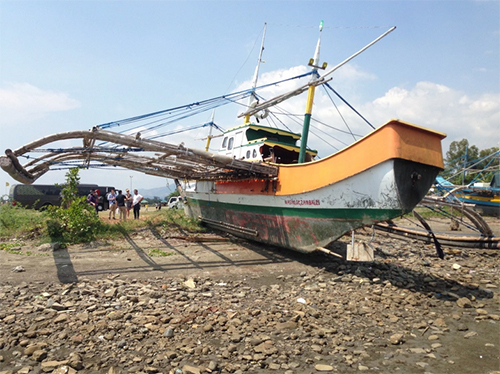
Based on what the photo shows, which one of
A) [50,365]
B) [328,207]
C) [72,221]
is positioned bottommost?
[50,365]

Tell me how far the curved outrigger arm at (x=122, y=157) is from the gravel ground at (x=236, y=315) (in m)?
2.46

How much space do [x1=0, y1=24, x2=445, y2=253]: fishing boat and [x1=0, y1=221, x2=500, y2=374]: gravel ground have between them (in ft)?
4.64

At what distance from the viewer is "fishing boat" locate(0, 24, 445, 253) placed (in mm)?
6750

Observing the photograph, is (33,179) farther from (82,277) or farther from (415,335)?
(415,335)

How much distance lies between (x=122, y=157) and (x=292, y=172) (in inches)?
210

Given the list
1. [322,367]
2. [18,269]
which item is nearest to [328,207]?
[322,367]

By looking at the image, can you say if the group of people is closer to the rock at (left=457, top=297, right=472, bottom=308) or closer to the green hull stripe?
the green hull stripe

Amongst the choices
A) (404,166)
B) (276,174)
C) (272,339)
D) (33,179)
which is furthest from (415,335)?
(33,179)

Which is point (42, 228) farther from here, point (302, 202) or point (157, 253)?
point (302, 202)

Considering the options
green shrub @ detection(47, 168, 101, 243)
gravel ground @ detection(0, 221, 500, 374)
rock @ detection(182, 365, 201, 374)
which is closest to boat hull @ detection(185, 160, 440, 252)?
gravel ground @ detection(0, 221, 500, 374)

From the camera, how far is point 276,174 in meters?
9.62

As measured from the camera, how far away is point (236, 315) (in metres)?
5.61

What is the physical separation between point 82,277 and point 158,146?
141 inches

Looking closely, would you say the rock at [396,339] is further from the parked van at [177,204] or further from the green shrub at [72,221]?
the parked van at [177,204]
